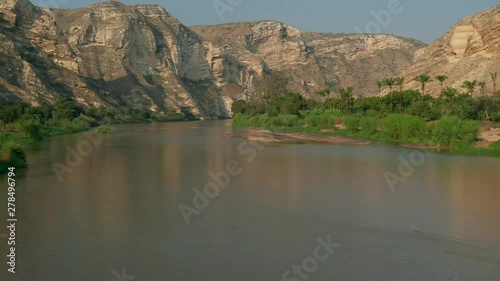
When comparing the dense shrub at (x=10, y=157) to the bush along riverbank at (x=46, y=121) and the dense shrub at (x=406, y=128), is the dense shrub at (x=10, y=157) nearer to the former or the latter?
the bush along riverbank at (x=46, y=121)

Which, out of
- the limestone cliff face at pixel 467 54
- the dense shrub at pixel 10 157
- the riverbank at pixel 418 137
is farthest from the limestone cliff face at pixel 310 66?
the dense shrub at pixel 10 157

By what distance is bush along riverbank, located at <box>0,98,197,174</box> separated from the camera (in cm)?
2630

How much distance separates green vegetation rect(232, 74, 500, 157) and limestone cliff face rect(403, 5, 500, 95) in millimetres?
6105

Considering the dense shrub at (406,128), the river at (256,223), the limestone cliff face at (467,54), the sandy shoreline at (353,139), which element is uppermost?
the limestone cliff face at (467,54)

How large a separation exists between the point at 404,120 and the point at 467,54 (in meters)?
52.5

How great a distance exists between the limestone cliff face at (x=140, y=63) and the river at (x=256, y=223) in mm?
60304

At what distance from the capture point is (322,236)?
14.3 metres

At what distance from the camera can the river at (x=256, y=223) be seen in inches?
460

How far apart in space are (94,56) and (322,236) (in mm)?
119934

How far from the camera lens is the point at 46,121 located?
63.9m

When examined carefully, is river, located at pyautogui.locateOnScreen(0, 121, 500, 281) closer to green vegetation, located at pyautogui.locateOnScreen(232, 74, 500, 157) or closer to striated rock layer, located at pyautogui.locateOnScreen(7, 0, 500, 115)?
green vegetation, located at pyautogui.locateOnScreen(232, 74, 500, 157)

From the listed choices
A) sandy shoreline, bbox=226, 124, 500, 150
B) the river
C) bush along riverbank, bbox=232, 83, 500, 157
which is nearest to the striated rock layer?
bush along riverbank, bbox=232, 83, 500, 157

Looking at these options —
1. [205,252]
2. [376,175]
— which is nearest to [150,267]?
[205,252]

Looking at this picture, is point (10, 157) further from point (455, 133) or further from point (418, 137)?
point (418, 137)
